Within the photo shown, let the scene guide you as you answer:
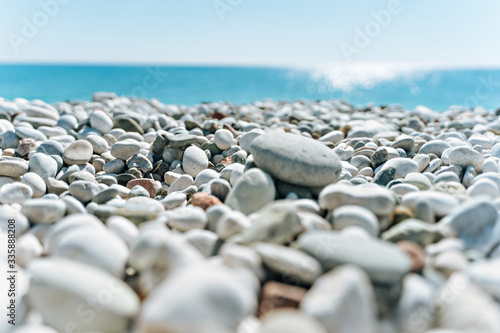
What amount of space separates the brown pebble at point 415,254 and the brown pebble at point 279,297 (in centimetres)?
38

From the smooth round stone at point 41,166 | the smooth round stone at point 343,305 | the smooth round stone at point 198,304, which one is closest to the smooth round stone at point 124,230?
the smooth round stone at point 198,304

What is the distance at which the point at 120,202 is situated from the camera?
211cm

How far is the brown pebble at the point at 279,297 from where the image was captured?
1.18 metres

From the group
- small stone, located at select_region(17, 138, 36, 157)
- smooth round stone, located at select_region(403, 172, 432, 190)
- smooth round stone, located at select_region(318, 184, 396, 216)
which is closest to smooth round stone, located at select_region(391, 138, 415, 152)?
smooth round stone, located at select_region(403, 172, 432, 190)

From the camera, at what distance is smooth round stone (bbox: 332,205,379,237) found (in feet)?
4.96

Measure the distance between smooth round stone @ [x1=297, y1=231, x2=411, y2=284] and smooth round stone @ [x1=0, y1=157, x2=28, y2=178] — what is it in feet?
7.09

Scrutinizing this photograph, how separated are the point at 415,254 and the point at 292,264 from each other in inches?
16.6

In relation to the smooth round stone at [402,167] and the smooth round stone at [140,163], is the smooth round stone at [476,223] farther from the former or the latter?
the smooth round stone at [140,163]

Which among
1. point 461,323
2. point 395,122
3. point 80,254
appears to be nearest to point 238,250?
point 80,254

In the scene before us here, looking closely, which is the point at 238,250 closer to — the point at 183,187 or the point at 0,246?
the point at 0,246

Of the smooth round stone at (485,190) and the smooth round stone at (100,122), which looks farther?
the smooth round stone at (100,122)

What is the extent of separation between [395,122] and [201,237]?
14.9ft

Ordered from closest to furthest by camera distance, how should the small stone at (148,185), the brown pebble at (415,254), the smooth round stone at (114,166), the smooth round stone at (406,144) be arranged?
the brown pebble at (415,254), the small stone at (148,185), the smooth round stone at (114,166), the smooth round stone at (406,144)

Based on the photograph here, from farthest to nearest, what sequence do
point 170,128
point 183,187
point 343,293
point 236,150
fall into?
point 170,128, point 236,150, point 183,187, point 343,293
